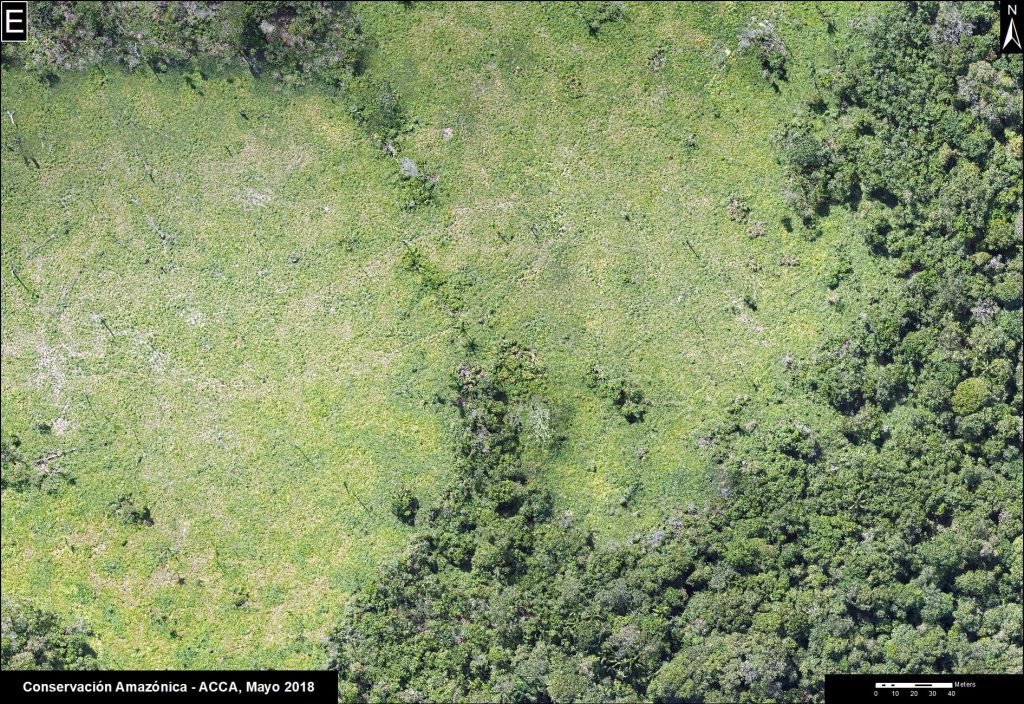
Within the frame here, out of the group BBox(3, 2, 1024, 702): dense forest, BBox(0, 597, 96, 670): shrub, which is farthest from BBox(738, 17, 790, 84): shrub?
BBox(0, 597, 96, 670): shrub

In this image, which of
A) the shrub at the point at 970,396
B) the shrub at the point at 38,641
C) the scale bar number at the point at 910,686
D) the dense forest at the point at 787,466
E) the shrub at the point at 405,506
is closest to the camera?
the shrub at the point at 38,641

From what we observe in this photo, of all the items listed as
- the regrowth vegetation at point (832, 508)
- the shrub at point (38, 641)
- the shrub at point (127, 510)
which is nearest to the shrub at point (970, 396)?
the regrowth vegetation at point (832, 508)

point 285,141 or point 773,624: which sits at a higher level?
point 285,141

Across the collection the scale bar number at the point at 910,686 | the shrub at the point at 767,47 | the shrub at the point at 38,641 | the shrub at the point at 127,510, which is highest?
the shrub at the point at 767,47

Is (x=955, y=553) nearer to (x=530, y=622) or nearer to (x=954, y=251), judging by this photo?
(x=954, y=251)

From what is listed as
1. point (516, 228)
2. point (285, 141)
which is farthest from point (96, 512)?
point (516, 228)

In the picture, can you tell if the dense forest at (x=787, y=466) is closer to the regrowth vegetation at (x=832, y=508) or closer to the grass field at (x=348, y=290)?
the regrowth vegetation at (x=832, y=508)
